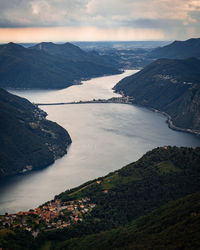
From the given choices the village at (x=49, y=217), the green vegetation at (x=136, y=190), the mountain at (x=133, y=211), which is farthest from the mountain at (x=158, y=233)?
the village at (x=49, y=217)

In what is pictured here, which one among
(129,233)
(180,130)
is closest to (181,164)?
(129,233)

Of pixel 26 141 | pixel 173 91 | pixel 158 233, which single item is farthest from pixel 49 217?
pixel 173 91

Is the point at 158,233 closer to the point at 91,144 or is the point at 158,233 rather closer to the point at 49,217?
the point at 49,217

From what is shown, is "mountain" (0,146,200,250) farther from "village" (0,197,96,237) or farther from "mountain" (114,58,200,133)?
"mountain" (114,58,200,133)

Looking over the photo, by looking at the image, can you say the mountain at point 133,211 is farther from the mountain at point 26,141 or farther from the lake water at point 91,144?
the mountain at point 26,141

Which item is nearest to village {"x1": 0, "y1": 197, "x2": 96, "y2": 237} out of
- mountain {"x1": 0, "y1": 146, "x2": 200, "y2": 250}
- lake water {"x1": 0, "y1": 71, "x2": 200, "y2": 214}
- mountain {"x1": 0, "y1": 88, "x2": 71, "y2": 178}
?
mountain {"x1": 0, "y1": 146, "x2": 200, "y2": 250}
